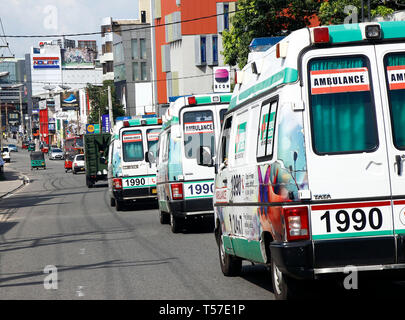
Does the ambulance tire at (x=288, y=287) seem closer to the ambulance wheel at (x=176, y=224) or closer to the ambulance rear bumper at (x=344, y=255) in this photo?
the ambulance rear bumper at (x=344, y=255)

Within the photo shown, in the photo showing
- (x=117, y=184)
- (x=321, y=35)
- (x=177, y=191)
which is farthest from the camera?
(x=117, y=184)

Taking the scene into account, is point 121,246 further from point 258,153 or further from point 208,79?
point 208,79

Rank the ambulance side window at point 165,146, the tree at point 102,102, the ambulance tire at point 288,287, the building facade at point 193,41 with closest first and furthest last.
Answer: the ambulance tire at point 288,287 < the ambulance side window at point 165,146 < the building facade at point 193,41 < the tree at point 102,102

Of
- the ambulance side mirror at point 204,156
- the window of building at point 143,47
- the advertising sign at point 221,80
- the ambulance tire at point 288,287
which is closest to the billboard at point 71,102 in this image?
the window of building at point 143,47

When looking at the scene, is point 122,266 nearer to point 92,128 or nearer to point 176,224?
point 176,224

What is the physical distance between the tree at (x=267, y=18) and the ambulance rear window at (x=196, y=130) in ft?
61.8

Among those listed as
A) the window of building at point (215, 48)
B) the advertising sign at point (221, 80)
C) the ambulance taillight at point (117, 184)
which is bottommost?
the ambulance taillight at point (117, 184)

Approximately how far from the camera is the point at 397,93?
7254 mm

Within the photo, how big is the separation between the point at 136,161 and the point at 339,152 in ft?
58.3

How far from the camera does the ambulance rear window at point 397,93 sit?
284 inches

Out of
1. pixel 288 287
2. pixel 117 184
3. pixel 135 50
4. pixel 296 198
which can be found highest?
pixel 135 50

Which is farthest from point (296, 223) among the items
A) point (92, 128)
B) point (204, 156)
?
point (92, 128)

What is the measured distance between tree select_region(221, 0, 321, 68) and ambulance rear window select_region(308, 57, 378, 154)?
2749cm
